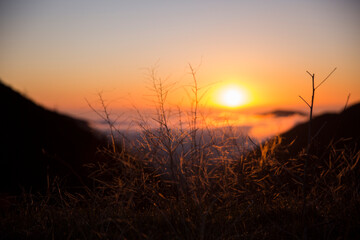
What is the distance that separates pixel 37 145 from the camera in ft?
23.9

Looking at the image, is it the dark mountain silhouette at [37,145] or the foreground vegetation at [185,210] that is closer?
the foreground vegetation at [185,210]

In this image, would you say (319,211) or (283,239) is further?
(319,211)

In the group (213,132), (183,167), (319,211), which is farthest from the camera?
(213,132)

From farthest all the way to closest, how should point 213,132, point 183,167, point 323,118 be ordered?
point 323,118, point 213,132, point 183,167

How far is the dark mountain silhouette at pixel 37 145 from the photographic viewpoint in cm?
598

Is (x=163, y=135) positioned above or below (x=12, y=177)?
above

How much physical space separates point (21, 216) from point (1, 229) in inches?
12.5

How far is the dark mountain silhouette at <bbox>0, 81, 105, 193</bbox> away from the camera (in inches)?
236

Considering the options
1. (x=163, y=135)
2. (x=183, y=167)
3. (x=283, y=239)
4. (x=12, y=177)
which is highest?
(x=163, y=135)

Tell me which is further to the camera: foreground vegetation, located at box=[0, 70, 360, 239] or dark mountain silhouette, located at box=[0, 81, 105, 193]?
dark mountain silhouette, located at box=[0, 81, 105, 193]

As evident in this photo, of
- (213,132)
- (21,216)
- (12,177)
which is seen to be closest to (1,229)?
(21,216)

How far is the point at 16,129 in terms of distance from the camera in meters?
7.72

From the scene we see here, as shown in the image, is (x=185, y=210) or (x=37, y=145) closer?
(x=185, y=210)

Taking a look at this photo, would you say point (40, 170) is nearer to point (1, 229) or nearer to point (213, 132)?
point (1, 229)
